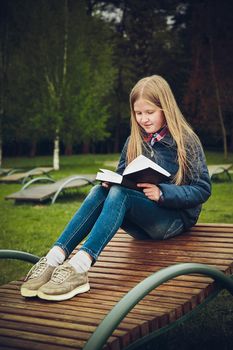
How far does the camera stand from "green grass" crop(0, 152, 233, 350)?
3207 millimetres

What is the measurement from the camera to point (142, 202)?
3035mm

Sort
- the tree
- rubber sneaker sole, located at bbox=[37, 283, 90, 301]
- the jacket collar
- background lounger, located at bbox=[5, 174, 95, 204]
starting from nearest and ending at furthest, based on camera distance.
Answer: rubber sneaker sole, located at bbox=[37, 283, 90, 301] < the jacket collar < background lounger, located at bbox=[5, 174, 95, 204] < the tree

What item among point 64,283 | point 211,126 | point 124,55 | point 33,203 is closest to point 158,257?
point 64,283

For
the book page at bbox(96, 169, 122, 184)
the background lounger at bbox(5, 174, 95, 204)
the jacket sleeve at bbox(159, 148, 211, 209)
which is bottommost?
the background lounger at bbox(5, 174, 95, 204)

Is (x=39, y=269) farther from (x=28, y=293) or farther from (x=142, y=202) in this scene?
(x=142, y=202)

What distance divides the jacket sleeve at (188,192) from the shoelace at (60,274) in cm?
82

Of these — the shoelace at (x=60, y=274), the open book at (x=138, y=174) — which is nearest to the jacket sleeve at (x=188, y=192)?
the open book at (x=138, y=174)

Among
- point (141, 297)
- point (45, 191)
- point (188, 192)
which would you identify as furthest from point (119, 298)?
point (45, 191)

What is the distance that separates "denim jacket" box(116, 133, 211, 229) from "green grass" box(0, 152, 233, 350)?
755 millimetres

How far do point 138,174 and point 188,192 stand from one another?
17.6 inches

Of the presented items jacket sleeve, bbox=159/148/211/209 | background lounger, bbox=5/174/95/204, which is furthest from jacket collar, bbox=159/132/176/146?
background lounger, bbox=5/174/95/204

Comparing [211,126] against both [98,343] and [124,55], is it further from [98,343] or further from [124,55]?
[98,343]

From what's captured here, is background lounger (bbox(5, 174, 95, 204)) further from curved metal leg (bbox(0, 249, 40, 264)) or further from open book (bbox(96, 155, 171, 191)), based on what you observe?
open book (bbox(96, 155, 171, 191))

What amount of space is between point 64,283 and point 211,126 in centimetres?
1962
